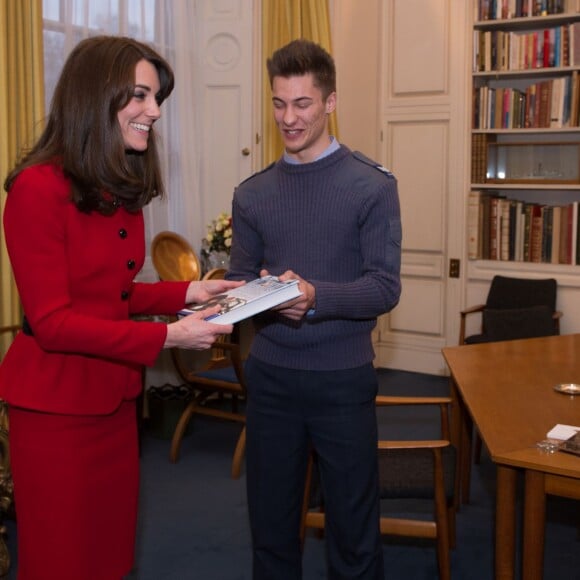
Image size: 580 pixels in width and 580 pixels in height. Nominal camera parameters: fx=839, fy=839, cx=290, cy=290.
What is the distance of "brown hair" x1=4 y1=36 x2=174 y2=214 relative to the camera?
171 cm

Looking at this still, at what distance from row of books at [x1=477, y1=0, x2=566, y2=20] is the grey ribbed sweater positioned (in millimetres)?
3746

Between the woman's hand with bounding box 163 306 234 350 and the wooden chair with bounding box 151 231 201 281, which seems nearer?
the woman's hand with bounding box 163 306 234 350

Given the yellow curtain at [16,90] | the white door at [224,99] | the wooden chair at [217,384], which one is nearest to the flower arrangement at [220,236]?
the wooden chair at [217,384]

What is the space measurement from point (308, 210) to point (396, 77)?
4035 millimetres

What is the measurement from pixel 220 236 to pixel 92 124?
3.33 meters

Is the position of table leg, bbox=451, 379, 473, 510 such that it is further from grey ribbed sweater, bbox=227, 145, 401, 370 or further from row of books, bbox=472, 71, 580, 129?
row of books, bbox=472, 71, 580, 129

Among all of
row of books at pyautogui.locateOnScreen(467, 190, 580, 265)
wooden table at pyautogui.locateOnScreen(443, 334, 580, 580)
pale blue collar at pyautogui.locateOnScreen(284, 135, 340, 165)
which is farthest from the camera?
row of books at pyautogui.locateOnScreen(467, 190, 580, 265)

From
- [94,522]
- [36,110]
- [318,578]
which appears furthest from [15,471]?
[36,110]

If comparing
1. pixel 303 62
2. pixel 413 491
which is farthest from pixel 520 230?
pixel 303 62

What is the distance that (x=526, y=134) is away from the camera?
5.80 metres

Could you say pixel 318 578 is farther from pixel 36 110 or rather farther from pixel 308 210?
pixel 36 110

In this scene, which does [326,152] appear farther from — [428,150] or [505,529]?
[428,150]

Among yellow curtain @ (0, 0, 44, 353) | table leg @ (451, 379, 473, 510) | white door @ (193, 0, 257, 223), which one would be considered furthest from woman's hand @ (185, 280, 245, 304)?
white door @ (193, 0, 257, 223)

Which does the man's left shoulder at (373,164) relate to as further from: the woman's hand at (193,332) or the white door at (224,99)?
the white door at (224,99)
